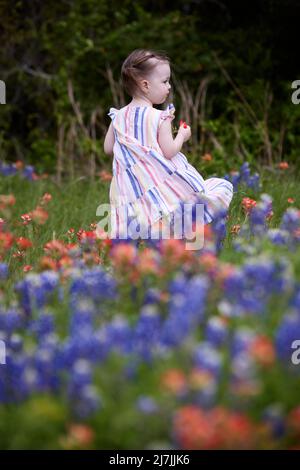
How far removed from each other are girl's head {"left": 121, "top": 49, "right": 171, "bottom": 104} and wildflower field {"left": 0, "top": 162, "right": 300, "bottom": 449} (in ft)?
5.65

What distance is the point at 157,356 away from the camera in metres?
2.26

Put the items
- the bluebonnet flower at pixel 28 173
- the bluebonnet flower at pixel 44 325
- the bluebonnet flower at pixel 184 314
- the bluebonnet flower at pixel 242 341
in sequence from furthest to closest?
the bluebonnet flower at pixel 28 173 → the bluebonnet flower at pixel 44 325 → the bluebonnet flower at pixel 184 314 → the bluebonnet flower at pixel 242 341

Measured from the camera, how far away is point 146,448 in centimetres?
214

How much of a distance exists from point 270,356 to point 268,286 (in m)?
0.48

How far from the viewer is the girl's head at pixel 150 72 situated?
4582 millimetres

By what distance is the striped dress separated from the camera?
452 cm

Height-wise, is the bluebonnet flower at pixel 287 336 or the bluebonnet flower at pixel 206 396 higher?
the bluebonnet flower at pixel 287 336

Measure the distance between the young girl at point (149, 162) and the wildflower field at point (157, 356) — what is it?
1485 millimetres

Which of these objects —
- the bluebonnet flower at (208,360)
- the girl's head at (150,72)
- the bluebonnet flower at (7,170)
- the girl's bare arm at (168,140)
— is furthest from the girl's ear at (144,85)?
the bluebonnet flower at (7,170)

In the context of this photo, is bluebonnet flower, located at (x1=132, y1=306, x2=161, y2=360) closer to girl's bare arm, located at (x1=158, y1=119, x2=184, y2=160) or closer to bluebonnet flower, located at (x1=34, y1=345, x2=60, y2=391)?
bluebonnet flower, located at (x1=34, y1=345, x2=60, y2=391)

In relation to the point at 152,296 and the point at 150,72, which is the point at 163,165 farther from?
the point at 152,296

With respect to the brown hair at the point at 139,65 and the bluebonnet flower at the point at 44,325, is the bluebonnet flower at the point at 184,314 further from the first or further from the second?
the brown hair at the point at 139,65

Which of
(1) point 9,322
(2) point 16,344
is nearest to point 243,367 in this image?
(2) point 16,344

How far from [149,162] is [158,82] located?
0.44 metres
